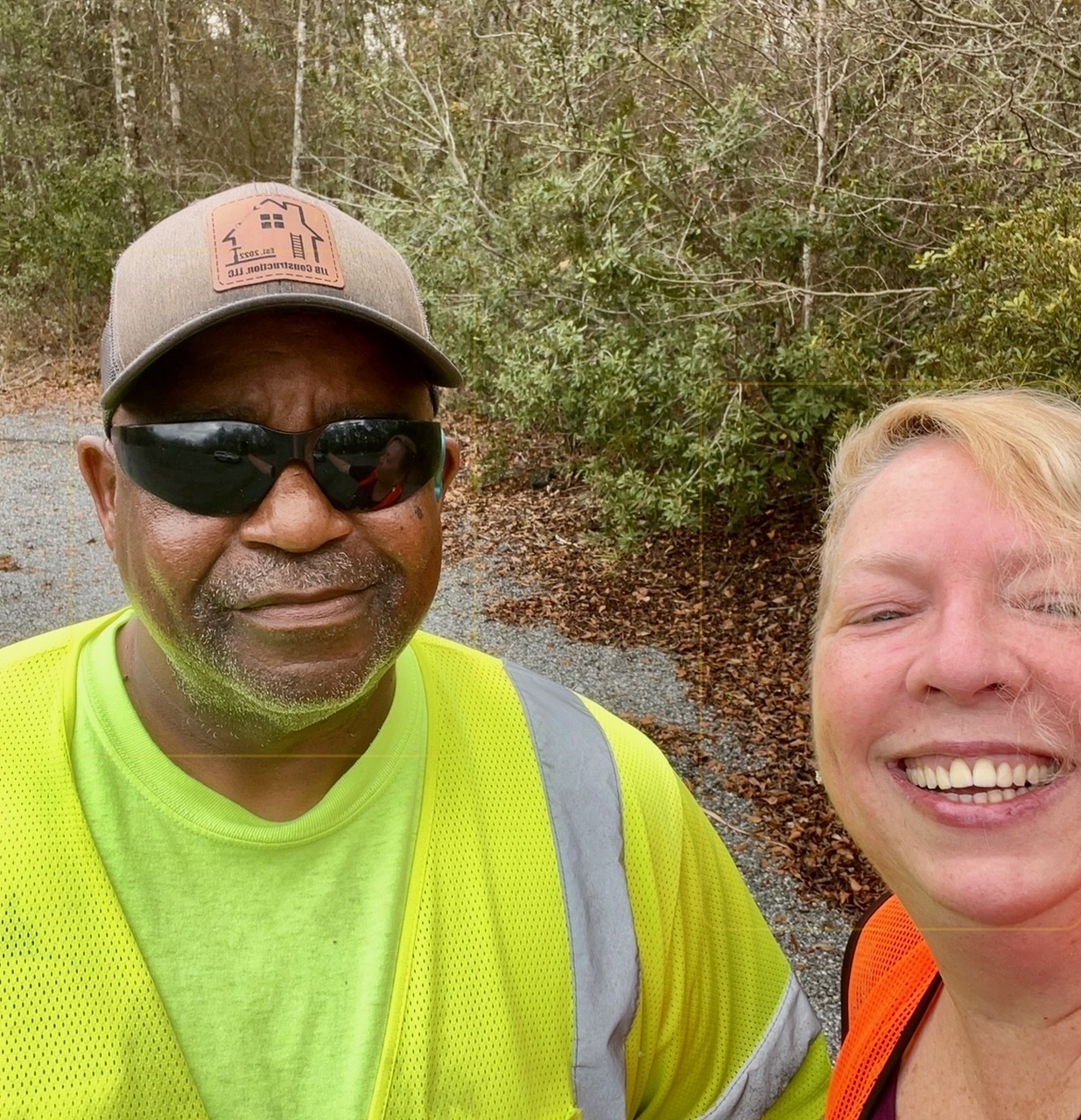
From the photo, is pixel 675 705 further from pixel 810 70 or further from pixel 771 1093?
pixel 771 1093

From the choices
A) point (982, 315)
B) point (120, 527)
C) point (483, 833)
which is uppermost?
point (982, 315)

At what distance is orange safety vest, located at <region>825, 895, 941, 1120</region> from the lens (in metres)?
1.47

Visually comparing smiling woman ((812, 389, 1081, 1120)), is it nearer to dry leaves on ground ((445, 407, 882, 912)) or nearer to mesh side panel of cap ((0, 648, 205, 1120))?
mesh side panel of cap ((0, 648, 205, 1120))

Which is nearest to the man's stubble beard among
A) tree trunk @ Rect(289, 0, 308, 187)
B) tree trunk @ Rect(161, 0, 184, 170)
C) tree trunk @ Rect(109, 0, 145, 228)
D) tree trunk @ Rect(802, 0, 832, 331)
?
tree trunk @ Rect(802, 0, 832, 331)

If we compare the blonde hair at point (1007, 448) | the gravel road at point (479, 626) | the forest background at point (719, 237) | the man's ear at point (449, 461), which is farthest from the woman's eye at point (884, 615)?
the gravel road at point (479, 626)

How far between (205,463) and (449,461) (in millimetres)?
454

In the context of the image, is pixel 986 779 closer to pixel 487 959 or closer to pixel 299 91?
pixel 487 959

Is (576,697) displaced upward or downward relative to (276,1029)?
upward

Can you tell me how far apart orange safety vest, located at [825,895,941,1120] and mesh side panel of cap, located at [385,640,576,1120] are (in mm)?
450

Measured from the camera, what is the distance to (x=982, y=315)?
13.4 ft

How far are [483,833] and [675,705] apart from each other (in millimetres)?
5296

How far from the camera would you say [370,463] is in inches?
54.0

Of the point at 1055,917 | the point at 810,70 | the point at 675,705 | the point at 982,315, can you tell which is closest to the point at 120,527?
the point at 1055,917

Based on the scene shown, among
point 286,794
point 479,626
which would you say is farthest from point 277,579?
point 479,626
